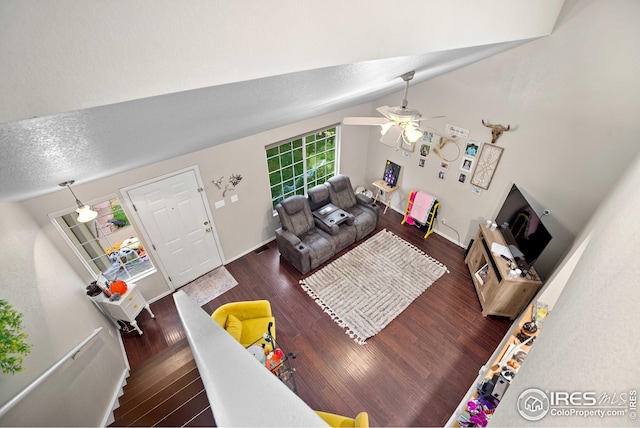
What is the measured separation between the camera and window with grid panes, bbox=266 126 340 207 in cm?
488

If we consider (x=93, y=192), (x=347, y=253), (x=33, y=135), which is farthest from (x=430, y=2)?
(x=347, y=253)

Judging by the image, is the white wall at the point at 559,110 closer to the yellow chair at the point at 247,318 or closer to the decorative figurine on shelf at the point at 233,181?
the decorative figurine on shelf at the point at 233,181

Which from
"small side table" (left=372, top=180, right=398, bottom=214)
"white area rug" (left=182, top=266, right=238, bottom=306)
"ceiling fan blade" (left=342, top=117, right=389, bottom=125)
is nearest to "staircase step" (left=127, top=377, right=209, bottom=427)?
"white area rug" (left=182, top=266, right=238, bottom=306)

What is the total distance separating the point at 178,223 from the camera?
4.06 m

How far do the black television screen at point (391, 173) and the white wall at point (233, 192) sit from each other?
0.83m

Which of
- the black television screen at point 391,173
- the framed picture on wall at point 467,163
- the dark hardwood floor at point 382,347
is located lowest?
the dark hardwood floor at point 382,347

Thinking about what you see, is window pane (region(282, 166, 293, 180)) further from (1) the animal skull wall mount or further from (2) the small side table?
(1) the animal skull wall mount

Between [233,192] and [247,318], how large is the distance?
2.02m

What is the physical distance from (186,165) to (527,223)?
471cm

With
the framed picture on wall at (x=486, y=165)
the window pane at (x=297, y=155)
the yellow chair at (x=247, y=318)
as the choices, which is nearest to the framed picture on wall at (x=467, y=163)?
the framed picture on wall at (x=486, y=165)

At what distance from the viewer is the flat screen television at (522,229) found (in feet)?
11.0

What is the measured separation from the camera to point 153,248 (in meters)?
3.92

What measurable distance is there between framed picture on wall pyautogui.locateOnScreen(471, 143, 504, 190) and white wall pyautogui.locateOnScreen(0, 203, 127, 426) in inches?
220

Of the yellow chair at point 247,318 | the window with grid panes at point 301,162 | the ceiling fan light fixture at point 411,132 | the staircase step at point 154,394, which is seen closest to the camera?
the staircase step at point 154,394
